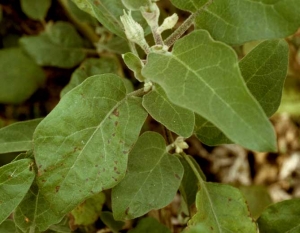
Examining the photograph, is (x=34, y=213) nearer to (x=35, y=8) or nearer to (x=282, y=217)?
(x=282, y=217)

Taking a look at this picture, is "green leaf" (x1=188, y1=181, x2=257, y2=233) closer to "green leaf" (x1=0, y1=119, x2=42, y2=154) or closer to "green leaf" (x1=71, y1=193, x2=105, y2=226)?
"green leaf" (x1=71, y1=193, x2=105, y2=226)

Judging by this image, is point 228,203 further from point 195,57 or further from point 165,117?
point 195,57

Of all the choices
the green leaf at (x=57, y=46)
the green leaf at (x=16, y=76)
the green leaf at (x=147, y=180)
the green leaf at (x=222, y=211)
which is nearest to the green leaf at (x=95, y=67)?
the green leaf at (x=57, y=46)

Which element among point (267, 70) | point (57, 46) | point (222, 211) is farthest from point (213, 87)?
point (57, 46)

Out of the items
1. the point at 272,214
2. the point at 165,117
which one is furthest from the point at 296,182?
the point at 165,117

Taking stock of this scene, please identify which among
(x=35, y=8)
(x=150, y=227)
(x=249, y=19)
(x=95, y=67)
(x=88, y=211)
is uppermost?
(x=249, y=19)

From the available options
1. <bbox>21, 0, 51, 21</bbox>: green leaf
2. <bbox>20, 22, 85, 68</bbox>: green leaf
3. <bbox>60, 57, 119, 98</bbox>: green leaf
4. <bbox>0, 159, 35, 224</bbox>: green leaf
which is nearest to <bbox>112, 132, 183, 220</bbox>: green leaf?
<bbox>0, 159, 35, 224</bbox>: green leaf
